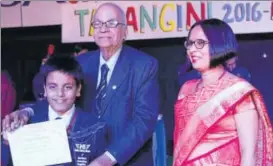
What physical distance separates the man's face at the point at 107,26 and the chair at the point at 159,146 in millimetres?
327

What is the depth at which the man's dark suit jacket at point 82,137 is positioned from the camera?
2.00m

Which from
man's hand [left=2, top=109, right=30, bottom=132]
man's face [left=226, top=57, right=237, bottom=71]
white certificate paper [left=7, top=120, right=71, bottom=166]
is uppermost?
man's face [left=226, top=57, right=237, bottom=71]

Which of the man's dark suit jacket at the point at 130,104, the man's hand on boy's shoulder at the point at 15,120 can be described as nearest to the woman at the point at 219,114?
the man's dark suit jacket at the point at 130,104

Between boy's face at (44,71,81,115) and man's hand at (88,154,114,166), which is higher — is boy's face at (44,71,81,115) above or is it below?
above

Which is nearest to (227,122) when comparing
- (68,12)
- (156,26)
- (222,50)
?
(222,50)

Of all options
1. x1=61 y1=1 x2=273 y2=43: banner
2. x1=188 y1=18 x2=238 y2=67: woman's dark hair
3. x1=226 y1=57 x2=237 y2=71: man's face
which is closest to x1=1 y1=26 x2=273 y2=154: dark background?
x1=61 y1=1 x2=273 y2=43: banner

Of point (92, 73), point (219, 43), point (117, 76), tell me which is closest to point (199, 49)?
point (219, 43)

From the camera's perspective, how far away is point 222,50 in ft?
6.17

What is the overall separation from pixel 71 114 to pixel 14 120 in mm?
192

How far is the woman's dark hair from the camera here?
6.15 ft

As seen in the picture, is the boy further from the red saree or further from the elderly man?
the red saree

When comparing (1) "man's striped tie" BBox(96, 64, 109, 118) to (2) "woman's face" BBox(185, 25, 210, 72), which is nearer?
(2) "woman's face" BBox(185, 25, 210, 72)

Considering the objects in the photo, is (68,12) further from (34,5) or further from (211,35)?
(211,35)

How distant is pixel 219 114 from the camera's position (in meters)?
1.87
